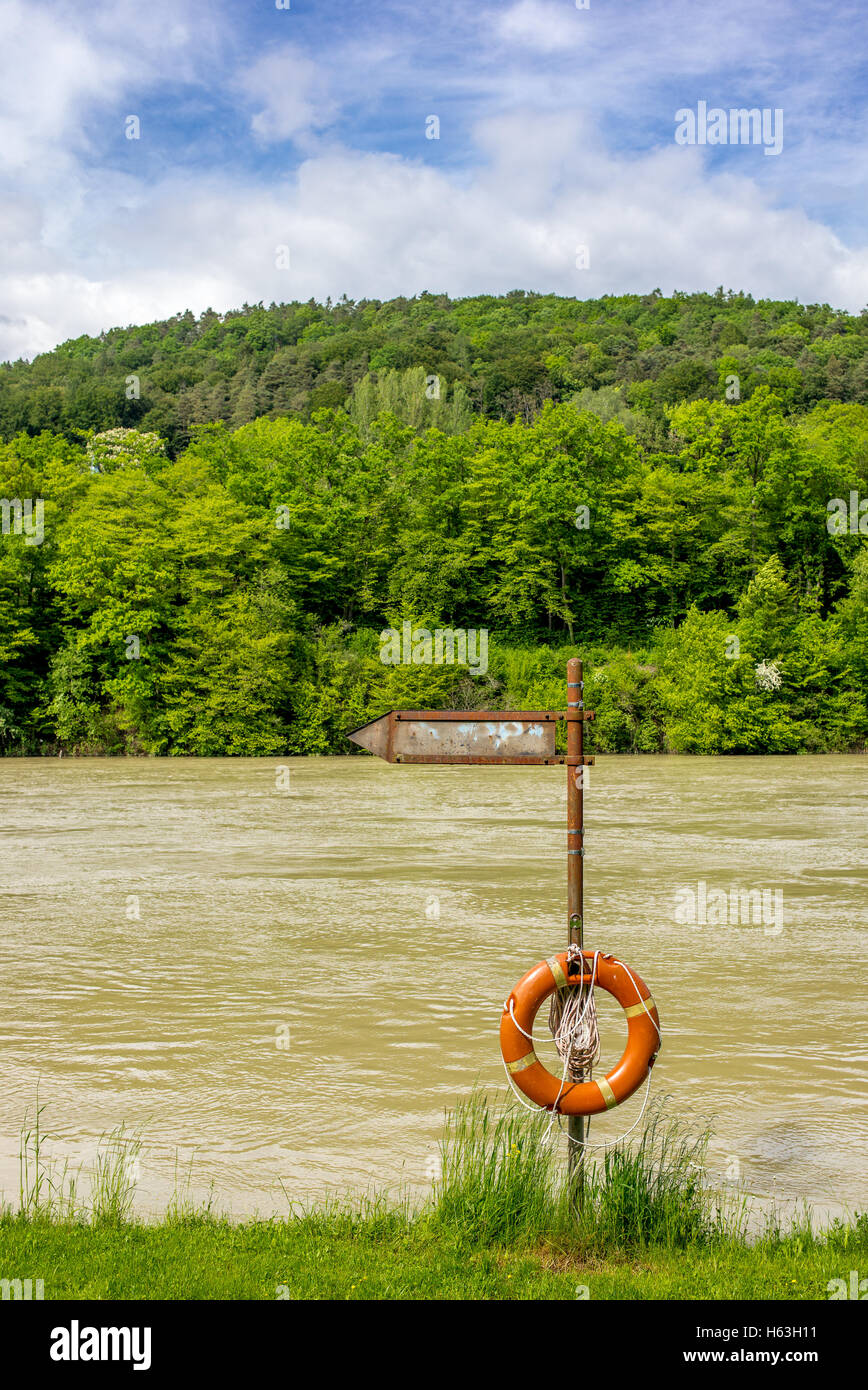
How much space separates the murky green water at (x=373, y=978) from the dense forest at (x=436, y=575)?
20.5 meters

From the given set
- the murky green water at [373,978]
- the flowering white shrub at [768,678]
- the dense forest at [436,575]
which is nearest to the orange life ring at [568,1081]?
the murky green water at [373,978]

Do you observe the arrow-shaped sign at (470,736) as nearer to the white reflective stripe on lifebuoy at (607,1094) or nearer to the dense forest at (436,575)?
the white reflective stripe on lifebuoy at (607,1094)

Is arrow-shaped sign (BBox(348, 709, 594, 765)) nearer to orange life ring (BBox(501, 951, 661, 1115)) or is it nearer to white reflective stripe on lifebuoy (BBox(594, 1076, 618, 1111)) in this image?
orange life ring (BBox(501, 951, 661, 1115))

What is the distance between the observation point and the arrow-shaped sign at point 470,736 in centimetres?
547

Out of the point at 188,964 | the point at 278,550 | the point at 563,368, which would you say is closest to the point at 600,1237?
the point at 188,964

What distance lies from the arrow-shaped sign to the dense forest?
1578 inches

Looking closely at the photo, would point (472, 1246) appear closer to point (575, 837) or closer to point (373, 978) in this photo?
point (575, 837)

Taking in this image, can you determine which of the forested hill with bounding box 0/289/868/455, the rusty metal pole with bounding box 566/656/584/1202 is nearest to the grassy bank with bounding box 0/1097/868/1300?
the rusty metal pole with bounding box 566/656/584/1202

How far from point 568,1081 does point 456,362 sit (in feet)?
345

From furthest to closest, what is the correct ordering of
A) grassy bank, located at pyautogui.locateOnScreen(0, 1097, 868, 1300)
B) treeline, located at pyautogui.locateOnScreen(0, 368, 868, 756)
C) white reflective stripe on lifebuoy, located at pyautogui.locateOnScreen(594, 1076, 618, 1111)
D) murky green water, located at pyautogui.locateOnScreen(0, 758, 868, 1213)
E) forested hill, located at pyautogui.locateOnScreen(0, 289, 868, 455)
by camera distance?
forested hill, located at pyautogui.locateOnScreen(0, 289, 868, 455), treeline, located at pyautogui.locateOnScreen(0, 368, 868, 756), murky green water, located at pyautogui.locateOnScreen(0, 758, 868, 1213), white reflective stripe on lifebuoy, located at pyautogui.locateOnScreen(594, 1076, 618, 1111), grassy bank, located at pyautogui.locateOnScreen(0, 1097, 868, 1300)

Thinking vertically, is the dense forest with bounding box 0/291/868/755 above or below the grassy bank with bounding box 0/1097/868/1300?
above

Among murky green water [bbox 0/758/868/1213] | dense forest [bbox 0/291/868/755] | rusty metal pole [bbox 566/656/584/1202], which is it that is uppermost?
dense forest [bbox 0/291/868/755]

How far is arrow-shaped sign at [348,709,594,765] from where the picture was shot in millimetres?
5473

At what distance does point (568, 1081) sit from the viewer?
5.50 metres
